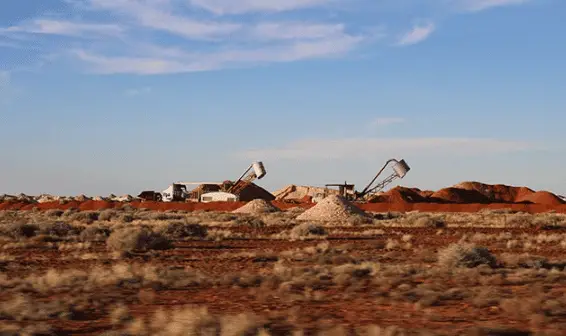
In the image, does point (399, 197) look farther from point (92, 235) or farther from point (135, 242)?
point (135, 242)

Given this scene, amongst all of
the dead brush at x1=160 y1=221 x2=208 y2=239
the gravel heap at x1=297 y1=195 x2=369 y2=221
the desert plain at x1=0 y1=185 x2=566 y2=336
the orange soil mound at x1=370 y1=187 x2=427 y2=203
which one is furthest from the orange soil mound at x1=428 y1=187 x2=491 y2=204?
the desert plain at x1=0 y1=185 x2=566 y2=336

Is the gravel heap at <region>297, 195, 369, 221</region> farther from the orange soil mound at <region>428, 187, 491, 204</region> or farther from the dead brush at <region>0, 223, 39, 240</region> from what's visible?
the orange soil mound at <region>428, 187, 491, 204</region>

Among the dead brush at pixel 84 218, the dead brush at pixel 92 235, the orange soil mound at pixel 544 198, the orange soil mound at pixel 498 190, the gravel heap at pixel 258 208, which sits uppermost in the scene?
the orange soil mound at pixel 498 190

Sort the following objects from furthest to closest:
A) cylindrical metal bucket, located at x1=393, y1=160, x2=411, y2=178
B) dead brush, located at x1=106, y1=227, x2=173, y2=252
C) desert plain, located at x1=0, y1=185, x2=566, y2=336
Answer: cylindrical metal bucket, located at x1=393, y1=160, x2=411, y2=178 → dead brush, located at x1=106, y1=227, x2=173, y2=252 → desert plain, located at x1=0, y1=185, x2=566, y2=336

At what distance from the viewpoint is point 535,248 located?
2888 centimetres

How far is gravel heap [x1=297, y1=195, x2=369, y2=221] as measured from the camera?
51.6 m

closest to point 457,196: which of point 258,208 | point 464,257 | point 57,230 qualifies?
point 258,208

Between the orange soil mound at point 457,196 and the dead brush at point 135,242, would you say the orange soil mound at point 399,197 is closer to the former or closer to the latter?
the orange soil mound at point 457,196

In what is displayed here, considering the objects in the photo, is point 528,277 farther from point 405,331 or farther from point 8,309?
point 8,309

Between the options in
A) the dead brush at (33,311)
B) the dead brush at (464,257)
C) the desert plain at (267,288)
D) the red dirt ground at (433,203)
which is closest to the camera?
the desert plain at (267,288)

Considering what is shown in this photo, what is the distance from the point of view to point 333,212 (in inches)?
2053

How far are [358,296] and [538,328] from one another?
448cm

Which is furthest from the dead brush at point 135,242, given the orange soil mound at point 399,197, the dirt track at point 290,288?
the orange soil mound at point 399,197

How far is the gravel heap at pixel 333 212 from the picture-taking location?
169 ft
